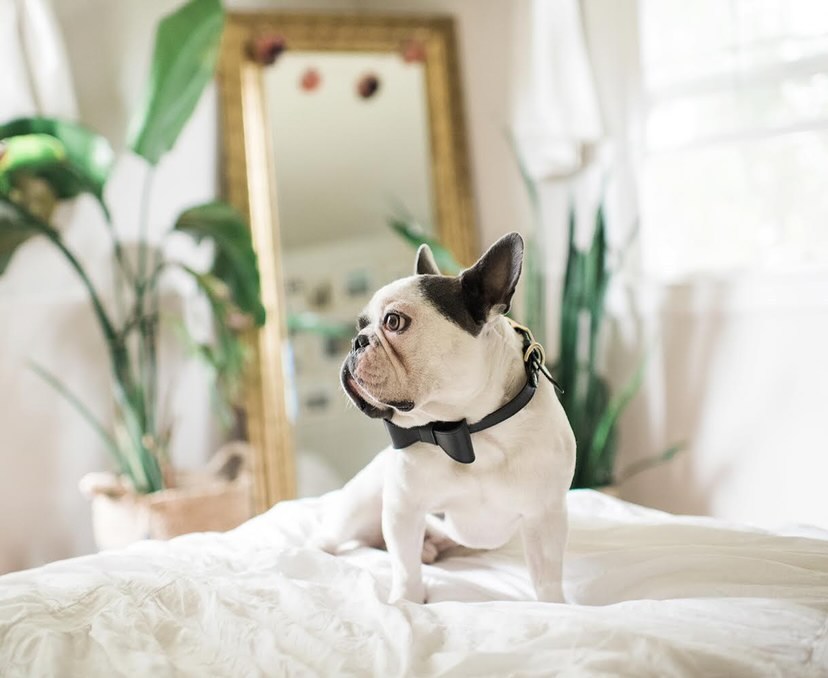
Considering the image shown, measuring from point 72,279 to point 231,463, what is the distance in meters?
0.88

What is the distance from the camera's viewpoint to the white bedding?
3.55 feet

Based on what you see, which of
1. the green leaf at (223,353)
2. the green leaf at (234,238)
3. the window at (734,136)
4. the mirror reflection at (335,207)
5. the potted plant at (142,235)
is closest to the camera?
the window at (734,136)

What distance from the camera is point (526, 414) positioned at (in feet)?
4.88

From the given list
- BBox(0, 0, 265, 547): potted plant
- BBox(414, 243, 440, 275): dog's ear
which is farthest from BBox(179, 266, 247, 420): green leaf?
BBox(414, 243, 440, 275): dog's ear

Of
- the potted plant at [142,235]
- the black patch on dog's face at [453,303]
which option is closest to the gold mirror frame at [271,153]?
the potted plant at [142,235]

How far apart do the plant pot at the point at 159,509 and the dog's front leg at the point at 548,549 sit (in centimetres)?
172

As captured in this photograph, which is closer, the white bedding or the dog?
the white bedding

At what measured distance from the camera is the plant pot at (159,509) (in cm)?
297

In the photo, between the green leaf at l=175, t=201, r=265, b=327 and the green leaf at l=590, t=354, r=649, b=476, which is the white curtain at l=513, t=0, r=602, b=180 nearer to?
the green leaf at l=590, t=354, r=649, b=476

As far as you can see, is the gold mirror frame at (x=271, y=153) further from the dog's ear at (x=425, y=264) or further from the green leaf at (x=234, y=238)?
the dog's ear at (x=425, y=264)

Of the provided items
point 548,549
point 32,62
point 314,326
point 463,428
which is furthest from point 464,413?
point 32,62

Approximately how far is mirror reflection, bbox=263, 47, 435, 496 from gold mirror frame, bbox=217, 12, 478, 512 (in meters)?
0.05

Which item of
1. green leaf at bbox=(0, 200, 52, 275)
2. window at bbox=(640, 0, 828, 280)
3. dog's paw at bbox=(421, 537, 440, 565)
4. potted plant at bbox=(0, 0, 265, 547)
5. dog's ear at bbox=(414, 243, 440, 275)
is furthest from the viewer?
potted plant at bbox=(0, 0, 265, 547)

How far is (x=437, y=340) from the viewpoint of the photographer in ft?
4.68
